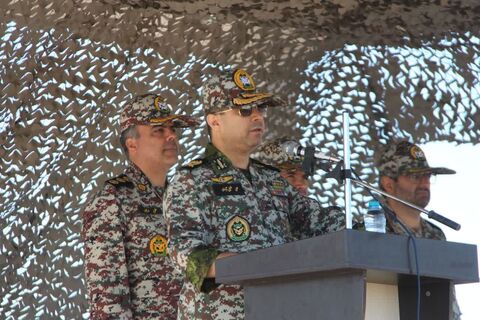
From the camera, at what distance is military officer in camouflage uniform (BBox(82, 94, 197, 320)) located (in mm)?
3654

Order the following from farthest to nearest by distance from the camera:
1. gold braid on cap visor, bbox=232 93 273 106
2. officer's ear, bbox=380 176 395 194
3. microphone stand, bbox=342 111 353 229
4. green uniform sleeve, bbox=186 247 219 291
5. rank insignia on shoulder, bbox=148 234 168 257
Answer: officer's ear, bbox=380 176 395 194 < rank insignia on shoulder, bbox=148 234 168 257 < gold braid on cap visor, bbox=232 93 273 106 < green uniform sleeve, bbox=186 247 219 291 < microphone stand, bbox=342 111 353 229

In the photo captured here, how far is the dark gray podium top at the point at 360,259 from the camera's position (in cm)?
228

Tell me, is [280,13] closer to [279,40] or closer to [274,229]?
[279,40]

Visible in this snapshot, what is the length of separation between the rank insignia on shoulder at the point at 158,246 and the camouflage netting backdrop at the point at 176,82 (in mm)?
1111

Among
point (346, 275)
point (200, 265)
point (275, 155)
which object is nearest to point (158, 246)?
point (200, 265)

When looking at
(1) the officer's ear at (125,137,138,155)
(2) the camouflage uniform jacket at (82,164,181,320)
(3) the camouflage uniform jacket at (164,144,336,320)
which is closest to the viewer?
(3) the camouflage uniform jacket at (164,144,336,320)

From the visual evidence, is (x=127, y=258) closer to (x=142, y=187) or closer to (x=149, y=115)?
(x=142, y=187)

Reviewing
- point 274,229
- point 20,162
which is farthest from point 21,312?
point 274,229

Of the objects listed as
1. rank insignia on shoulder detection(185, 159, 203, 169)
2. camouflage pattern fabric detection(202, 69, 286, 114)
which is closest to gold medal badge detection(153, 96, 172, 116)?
camouflage pattern fabric detection(202, 69, 286, 114)

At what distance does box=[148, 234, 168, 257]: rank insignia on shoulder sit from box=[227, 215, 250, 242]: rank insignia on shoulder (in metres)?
0.72

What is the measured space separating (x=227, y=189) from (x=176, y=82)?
1.92 meters

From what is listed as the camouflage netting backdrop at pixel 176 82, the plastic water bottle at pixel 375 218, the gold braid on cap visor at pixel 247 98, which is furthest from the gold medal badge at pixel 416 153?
the plastic water bottle at pixel 375 218

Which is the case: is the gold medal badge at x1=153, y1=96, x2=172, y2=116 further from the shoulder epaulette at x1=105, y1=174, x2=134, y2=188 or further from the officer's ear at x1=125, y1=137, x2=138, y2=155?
the shoulder epaulette at x1=105, y1=174, x2=134, y2=188

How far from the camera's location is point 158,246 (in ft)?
12.4
